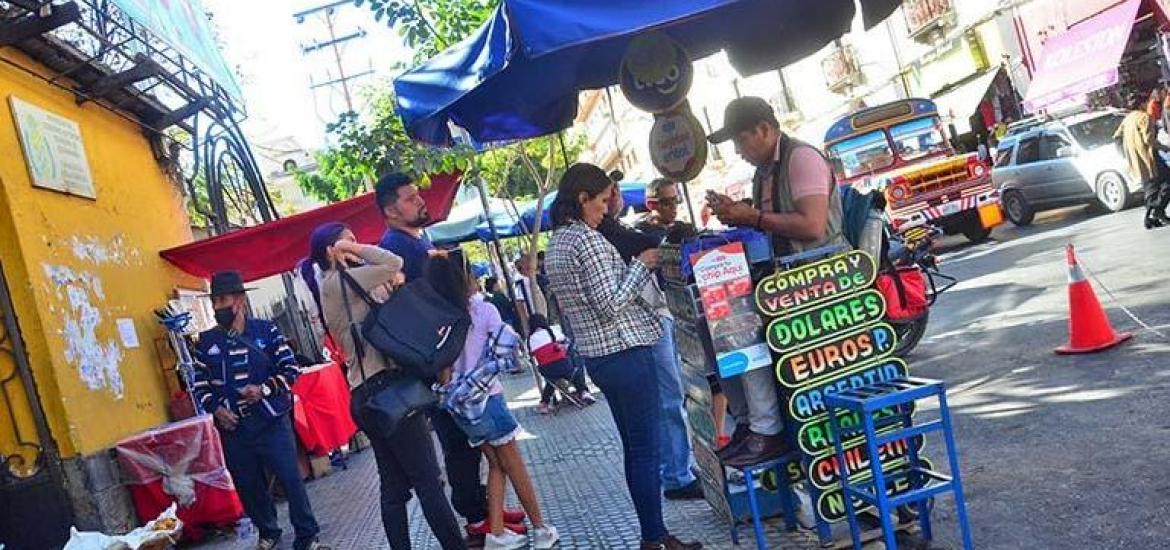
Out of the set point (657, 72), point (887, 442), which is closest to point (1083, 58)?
point (657, 72)

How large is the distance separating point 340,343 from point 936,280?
10.7 metres

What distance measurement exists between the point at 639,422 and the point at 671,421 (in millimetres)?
1204

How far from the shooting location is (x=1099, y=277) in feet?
33.3

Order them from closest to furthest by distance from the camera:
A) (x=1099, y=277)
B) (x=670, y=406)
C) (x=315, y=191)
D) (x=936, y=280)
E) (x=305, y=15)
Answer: (x=670, y=406) → (x=1099, y=277) → (x=936, y=280) → (x=315, y=191) → (x=305, y=15)

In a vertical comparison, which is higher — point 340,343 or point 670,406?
point 340,343

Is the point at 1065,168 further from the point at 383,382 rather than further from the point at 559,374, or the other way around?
the point at 383,382

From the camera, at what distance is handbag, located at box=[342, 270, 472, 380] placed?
4594 millimetres

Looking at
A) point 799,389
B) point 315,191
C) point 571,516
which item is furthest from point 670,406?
point 315,191

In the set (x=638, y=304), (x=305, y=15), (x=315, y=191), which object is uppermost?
(x=305, y=15)

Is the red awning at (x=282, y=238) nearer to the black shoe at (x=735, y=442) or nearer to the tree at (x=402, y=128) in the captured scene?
the tree at (x=402, y=128)

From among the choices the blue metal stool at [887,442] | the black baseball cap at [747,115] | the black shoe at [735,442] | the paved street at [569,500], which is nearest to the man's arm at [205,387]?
the paved street at [569,500]

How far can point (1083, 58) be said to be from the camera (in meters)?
20.0

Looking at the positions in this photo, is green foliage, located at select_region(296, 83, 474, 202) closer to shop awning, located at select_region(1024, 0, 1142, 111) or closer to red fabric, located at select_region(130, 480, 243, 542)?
red fabric, located at select_region(130, 480, 243, 542)

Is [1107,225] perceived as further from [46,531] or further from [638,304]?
[46,531]
